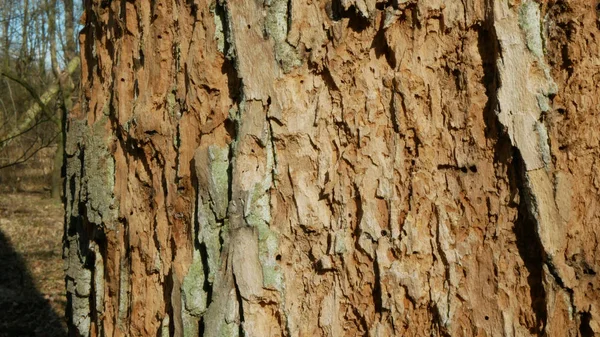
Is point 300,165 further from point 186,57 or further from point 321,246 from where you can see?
point 186,57

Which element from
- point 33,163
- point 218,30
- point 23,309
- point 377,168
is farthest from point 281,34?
point 33,163

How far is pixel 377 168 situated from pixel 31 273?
23.3 feet

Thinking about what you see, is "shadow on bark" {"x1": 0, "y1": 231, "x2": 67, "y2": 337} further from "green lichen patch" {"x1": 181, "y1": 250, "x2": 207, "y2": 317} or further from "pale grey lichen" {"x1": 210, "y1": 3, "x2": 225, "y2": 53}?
"pale grey lichen" {"x1": 210, "y1": 3, "x2": 225, "y2": 53}

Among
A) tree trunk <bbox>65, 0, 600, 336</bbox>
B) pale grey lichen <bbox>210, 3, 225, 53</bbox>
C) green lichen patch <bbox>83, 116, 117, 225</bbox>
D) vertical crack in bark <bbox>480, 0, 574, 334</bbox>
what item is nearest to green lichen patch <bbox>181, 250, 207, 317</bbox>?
tree trunk <bbox>65, 0, 600, 336</bbox>

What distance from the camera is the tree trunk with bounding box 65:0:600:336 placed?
126 centimetres

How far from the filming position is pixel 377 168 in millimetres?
1354

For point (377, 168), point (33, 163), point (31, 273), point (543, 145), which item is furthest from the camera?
point (33, 163)

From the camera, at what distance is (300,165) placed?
4.61ft

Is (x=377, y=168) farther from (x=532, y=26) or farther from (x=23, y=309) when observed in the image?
(x=23, y=309)

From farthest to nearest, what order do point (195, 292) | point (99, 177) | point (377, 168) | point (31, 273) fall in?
point (31, 273), point (99, 177), point (195, 292), point (377, 168)

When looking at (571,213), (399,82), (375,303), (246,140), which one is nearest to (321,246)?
(375,303)

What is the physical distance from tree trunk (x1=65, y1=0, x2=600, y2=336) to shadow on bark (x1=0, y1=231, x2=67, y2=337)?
4.53 meters

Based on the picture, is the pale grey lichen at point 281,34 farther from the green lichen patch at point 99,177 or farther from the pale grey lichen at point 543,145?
the green lichen patch at point 99,177

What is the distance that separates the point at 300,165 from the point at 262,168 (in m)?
0.09
